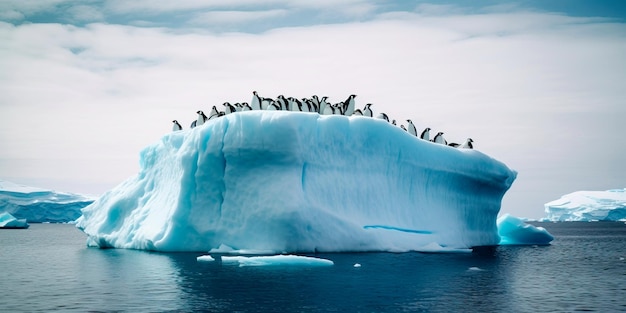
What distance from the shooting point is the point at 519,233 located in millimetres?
33125

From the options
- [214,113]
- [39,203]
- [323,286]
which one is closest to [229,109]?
[214,113]

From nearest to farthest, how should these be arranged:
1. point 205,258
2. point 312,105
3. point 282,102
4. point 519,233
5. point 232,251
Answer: point 205,258, point 232,251, point 282,102, point 312,105, point 519,233

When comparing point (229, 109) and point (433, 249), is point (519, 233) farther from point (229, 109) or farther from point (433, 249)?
point (229, 109)

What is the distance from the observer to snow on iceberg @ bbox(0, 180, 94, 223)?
7319 centimetres

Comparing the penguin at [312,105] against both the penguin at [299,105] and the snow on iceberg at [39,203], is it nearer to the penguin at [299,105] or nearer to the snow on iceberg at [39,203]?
the penguin at [299,105]

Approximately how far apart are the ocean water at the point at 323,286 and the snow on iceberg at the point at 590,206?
72911 mm

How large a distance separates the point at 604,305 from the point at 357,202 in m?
12.1

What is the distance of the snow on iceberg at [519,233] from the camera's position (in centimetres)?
3291

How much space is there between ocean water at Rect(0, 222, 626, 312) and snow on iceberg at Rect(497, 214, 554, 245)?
1083 centimetres

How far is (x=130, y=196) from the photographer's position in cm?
2666

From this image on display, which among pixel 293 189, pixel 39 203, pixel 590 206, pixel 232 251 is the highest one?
pixel 590 206

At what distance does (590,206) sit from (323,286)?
277 ft

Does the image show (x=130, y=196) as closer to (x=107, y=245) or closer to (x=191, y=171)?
(x=107, y=245)

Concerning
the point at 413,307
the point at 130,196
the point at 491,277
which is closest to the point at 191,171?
the point at 130,196
